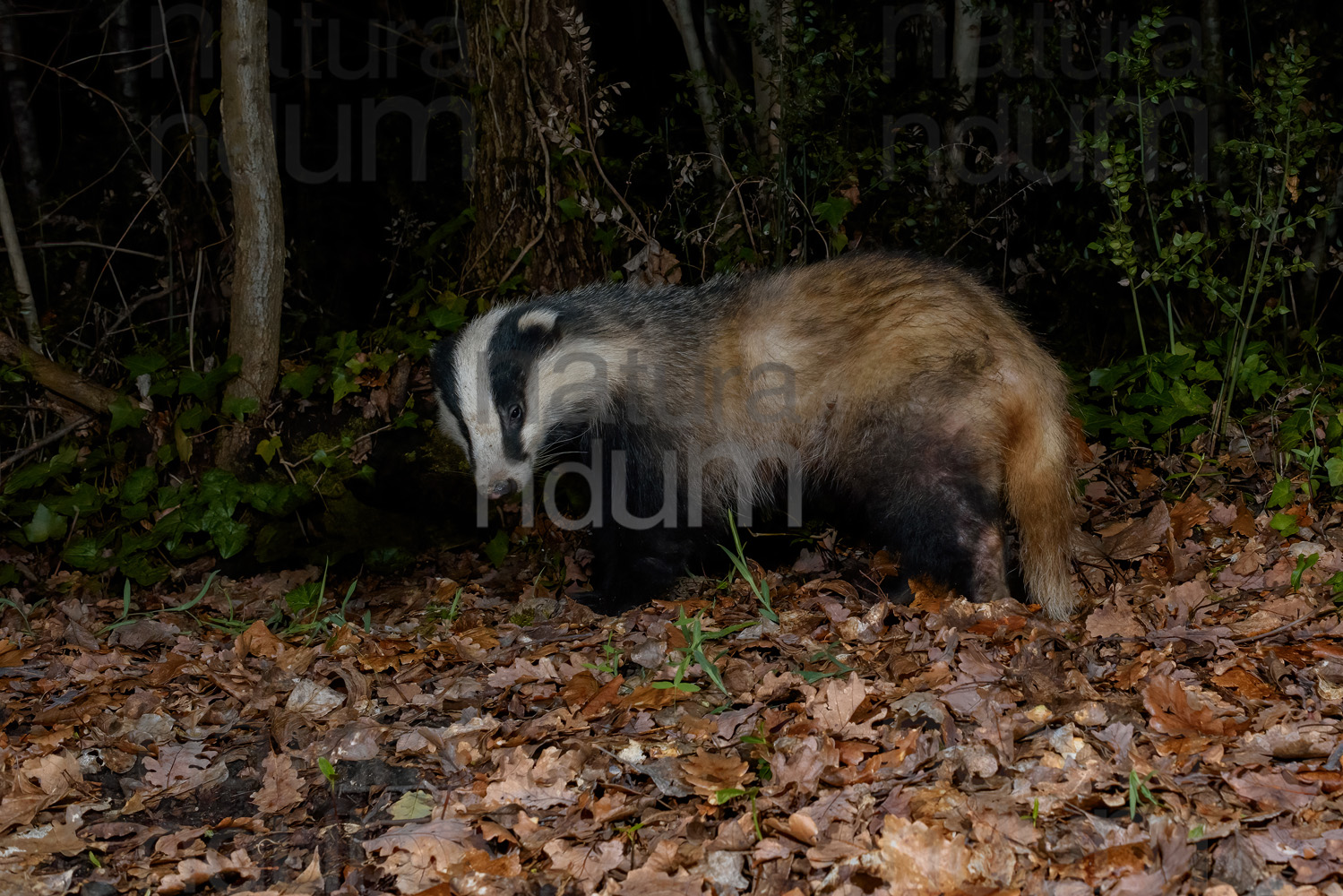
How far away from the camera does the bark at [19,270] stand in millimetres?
6242

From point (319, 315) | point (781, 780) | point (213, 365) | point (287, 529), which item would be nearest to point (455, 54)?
point (319, 315)

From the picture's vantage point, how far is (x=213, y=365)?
6.27 meters

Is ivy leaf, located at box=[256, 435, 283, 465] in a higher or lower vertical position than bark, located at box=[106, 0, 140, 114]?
lower

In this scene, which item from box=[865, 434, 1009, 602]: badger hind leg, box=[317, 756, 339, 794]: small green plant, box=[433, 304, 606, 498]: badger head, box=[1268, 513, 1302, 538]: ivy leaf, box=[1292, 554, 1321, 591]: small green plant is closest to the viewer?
box=[317, 756, 339, 794]: small green plant

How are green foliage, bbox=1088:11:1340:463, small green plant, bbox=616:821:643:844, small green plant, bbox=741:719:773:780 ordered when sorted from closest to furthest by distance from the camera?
small green plant, bbox=616:821:643:844 → small green plant, bbox=741:719:773:780 → green foliage, bbox=1088:11:1340:463

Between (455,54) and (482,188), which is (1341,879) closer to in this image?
(482,188)

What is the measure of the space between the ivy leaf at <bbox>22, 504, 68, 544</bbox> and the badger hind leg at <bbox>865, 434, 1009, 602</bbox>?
441cm

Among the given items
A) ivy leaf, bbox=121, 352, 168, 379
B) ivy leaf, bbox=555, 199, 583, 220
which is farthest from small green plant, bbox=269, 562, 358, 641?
ivy leaf, bbox=555, 199, 583, 220

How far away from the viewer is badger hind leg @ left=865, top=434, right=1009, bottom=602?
13.5 ft

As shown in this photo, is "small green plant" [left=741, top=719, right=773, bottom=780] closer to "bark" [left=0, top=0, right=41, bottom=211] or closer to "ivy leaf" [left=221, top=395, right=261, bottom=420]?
"ivy leaf" [left=221, top=395, right=261, bottom=420]

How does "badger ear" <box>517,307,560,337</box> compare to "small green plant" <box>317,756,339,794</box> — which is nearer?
"small green plant" <box>317,756,339,794</box>

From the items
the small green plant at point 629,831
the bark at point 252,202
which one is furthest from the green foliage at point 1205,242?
the bark at point 252,202

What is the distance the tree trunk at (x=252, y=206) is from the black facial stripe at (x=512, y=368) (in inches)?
80.6

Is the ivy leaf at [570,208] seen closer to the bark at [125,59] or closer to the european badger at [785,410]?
the european badger at [785,410]
